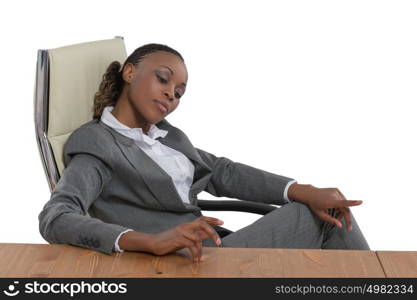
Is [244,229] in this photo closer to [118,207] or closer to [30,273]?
[118,207]

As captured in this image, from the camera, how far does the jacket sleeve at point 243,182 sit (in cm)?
337

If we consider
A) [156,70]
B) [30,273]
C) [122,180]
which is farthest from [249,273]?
[156,70]

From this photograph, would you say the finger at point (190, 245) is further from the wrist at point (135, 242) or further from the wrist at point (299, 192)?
the wrist at point (299, 192)

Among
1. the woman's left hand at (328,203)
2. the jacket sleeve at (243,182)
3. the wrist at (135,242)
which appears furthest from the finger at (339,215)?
the wrist at (135,242)

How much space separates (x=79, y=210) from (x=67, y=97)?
61 cm

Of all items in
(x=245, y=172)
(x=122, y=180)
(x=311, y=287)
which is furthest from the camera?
(x=245, y=172)

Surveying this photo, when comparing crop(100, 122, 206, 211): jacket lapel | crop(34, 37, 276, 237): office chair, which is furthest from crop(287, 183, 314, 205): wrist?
crop(100, 122, 206, 211): jacket lapel

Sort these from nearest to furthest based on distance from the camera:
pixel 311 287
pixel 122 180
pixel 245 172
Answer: pixel 311 287, pixel 122 180, pixel 245 172

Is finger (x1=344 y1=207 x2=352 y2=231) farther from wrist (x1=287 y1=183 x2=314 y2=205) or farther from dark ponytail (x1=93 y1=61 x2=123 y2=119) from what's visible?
dark ponytail (x1=93 y1=61 x2=123 y2=119)

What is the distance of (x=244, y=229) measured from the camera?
10.3 feet

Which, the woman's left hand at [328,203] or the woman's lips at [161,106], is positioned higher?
the woman's lips at [161,106]

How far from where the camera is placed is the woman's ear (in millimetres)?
3299

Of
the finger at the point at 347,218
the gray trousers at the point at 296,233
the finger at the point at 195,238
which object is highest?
the finger at the point at 195,238

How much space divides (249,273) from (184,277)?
168 millimetres
